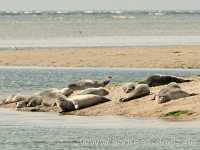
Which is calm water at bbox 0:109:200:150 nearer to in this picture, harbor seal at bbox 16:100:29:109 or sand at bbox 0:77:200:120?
sand at bbox 0:77:200:120

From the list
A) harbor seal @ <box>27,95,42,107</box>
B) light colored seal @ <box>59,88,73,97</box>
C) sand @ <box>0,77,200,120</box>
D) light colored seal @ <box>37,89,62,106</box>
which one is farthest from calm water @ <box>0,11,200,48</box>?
sand @ <box>0,77,200,120</box>

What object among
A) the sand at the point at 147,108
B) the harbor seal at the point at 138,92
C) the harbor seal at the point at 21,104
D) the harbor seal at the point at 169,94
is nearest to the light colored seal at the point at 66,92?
the harbor seal at the point at 21,104

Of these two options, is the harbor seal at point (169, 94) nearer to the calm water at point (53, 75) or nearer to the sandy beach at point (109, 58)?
the calm water at point (53, 75)

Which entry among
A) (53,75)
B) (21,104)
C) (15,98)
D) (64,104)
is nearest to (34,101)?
(21,104)

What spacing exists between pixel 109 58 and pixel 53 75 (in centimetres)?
608

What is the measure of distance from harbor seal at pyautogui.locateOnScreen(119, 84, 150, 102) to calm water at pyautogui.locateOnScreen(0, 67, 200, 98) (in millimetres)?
5128

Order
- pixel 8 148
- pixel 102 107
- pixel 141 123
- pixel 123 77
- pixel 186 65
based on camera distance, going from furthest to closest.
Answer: pixel 186 65
pixel 123 77
pixel 102 107
pixel 141 123
pixel 8 148

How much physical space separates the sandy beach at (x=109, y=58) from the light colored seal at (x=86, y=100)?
13.3 m

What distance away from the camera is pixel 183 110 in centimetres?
2156

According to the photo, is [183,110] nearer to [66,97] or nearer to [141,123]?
[141,123]

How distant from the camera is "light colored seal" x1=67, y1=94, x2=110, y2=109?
23422 mm

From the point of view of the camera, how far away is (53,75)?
1351 inches

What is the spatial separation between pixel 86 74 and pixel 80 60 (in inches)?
213

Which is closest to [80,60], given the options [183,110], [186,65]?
[186,65]
